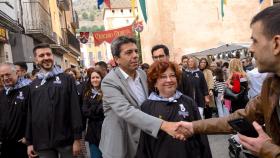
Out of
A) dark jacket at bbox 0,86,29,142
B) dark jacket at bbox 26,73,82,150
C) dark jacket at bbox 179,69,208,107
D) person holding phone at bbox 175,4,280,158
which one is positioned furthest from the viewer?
dark jacket at bbox 179,69,208,107

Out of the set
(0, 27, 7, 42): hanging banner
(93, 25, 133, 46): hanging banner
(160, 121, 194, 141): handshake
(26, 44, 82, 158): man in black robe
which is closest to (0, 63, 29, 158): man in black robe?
(26, 44, 82, 158): man in black robe

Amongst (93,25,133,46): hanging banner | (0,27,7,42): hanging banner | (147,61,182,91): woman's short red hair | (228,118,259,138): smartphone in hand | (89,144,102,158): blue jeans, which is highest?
(93,25,133,46): hanging banner

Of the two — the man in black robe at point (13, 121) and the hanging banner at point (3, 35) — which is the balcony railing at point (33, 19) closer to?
the hanging banner at point (3, 35)

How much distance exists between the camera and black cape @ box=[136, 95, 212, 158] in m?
3.57

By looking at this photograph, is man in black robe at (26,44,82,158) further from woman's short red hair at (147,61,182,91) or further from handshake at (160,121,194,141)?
handshake at (160,121,194,141)

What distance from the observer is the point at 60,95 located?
4.98 metres

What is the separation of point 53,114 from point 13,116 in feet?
2.94

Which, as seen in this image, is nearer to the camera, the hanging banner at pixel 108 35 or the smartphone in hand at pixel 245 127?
the smartphone in hand at pixel 245 127

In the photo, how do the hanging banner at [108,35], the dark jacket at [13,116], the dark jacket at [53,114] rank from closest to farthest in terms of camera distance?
the dark jacket at [53,114]
the dark jacket at [13,116]
the hanging banner at [108,35]

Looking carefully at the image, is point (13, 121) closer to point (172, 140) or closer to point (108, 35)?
point (172, 140)

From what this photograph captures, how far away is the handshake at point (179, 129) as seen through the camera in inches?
134

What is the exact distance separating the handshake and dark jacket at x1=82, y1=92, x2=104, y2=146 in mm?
2506

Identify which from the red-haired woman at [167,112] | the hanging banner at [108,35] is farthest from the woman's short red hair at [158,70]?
the hanging banner at [108,35]

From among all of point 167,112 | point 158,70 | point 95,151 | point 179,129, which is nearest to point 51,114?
point 95,151
